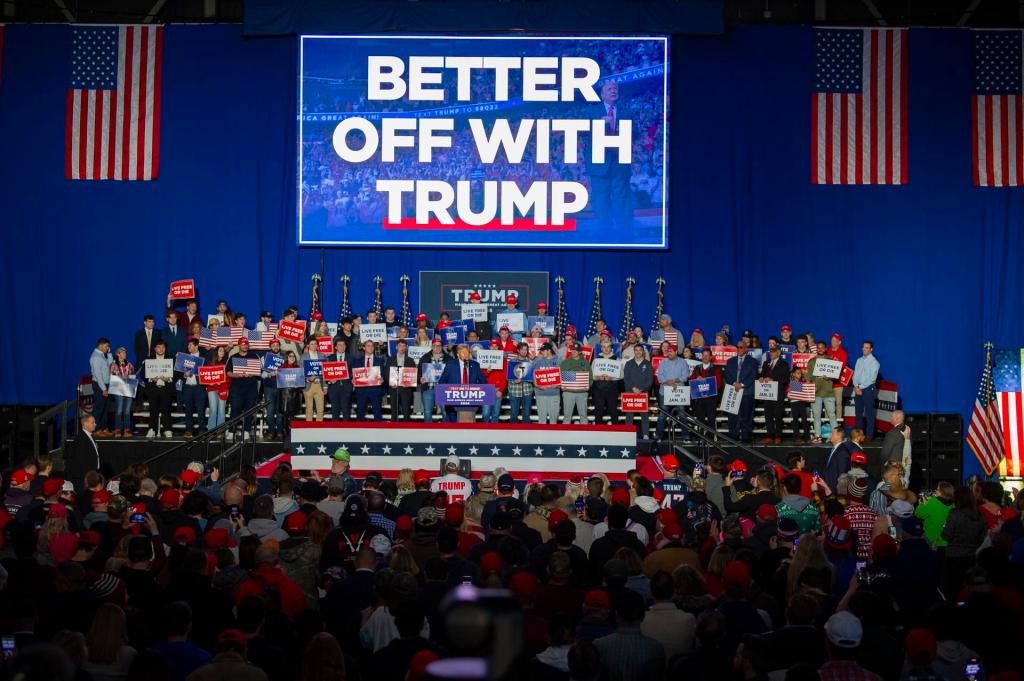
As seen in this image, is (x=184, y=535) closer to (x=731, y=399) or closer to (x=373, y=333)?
(x=373, y=333)

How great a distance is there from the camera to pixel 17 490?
12344 millimetres

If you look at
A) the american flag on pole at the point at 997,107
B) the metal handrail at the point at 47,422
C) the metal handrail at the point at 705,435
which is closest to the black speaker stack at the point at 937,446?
the metal handrail at the point at 705,435

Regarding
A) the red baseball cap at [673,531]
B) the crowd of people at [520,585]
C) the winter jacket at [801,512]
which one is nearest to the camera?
the crowd of people at [520,585]

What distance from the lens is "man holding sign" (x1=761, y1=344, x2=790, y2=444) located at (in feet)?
73.3

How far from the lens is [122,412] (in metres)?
22.7

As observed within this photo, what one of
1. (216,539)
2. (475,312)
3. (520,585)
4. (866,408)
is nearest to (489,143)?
(475,312)

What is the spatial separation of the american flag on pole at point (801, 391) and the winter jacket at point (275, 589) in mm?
15424

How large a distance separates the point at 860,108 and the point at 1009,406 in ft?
23.7

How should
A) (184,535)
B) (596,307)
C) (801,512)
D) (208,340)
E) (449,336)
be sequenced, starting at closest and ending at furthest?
1. (184,535)
2. (801,512)
3. (208,340)
4. (449,336)
5. (596,307)

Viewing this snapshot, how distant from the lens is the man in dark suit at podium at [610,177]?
26.0 meters

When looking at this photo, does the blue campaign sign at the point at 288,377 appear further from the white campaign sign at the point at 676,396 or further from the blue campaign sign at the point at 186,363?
the white campaign sign at the point at 676,396

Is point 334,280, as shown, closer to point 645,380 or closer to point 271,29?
point 271,29

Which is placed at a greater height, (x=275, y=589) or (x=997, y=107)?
(x=997, y=107)

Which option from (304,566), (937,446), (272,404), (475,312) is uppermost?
(475,312)
